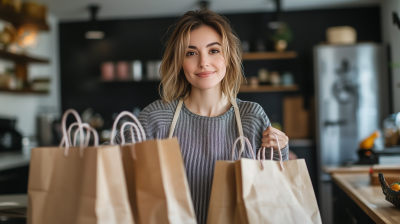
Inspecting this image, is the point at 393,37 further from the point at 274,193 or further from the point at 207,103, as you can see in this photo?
the point at 274,193

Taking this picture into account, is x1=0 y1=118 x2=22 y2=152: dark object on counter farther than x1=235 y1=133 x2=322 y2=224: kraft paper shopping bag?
Yes

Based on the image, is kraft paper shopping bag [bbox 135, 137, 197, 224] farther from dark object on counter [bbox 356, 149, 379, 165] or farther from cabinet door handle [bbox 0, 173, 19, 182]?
cabinet door handle [bbox 0, 173, 19, 182]

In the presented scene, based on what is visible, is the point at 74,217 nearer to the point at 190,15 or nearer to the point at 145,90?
the point at 190,15

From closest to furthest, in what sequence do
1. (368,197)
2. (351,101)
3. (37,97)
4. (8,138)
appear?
→ (368,197) → (8,138) → (351,101) → (37,97)

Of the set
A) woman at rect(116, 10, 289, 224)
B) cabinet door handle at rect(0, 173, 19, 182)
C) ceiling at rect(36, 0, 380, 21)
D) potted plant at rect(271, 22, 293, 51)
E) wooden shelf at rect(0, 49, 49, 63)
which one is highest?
ceiling at rect(36, 0, 380, 21)

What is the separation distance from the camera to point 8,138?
11.3ft

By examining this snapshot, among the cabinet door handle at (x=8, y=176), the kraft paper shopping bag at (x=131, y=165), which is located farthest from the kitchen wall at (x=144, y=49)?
the kraft paper shopping bag at (x=131, y=165)

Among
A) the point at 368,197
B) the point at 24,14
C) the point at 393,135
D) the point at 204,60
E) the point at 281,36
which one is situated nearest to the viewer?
the point at 204,60

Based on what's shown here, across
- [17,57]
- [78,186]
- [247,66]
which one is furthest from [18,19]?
[78,186]

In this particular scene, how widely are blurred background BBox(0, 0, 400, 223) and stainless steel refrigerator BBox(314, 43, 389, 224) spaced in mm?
12

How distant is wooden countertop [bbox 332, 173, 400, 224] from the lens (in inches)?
48.9

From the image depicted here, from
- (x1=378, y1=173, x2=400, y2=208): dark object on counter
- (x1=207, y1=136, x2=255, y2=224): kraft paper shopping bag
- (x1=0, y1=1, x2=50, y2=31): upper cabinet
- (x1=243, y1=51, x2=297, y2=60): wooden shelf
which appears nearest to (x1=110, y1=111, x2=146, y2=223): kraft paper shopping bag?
(x1=207, y1=136, x2=255, y2=224): kraft paper shopping bag

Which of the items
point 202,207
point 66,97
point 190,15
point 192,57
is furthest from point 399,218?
point 66,97

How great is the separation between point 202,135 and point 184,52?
0.32 meters
